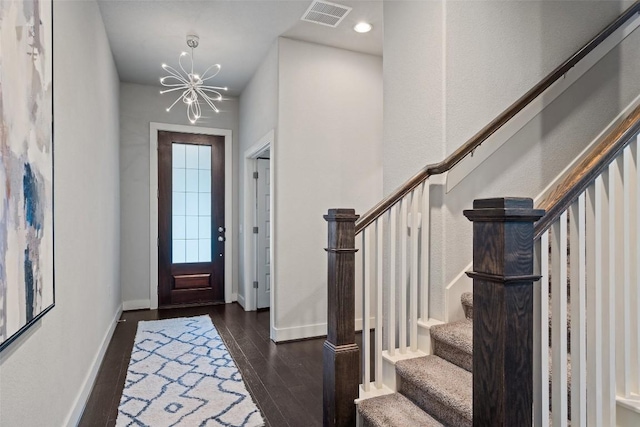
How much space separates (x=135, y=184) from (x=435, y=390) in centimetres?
455

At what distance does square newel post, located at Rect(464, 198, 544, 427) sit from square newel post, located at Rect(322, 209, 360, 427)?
108 cm

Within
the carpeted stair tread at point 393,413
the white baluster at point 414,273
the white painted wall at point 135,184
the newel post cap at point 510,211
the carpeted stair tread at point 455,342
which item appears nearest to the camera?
the newel post cap at point 510,211

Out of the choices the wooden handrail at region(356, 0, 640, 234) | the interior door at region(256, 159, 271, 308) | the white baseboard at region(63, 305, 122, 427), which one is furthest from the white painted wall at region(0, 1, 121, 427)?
the interior door at region(256, 159, 271, 308)

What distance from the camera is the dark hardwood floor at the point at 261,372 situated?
93.0 inches

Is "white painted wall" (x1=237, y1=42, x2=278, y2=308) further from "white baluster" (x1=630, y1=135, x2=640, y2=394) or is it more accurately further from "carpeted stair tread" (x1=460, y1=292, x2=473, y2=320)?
"white baluster" (x1=630, y1=135, x2=640, y2=394)

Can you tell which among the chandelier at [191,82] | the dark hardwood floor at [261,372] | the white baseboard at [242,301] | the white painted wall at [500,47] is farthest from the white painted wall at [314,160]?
the white painted wall at [500,47]

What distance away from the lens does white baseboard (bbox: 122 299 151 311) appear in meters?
4.97

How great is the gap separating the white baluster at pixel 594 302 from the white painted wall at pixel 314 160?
2833 mm

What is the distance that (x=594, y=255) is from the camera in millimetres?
1265

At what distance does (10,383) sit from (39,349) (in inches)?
14.3

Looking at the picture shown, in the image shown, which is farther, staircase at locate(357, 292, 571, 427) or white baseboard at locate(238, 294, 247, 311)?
white baseboard at locate(238, 294, 247, 311)

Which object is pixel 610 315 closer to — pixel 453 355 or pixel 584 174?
pixel 584 174

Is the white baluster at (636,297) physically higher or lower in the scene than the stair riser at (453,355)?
higher

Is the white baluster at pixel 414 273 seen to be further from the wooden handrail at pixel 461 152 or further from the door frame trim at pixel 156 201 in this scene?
the door frame trim at pixel 156 201
